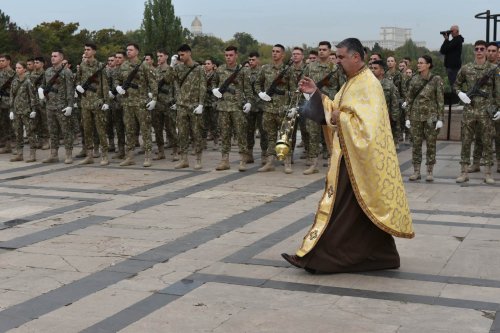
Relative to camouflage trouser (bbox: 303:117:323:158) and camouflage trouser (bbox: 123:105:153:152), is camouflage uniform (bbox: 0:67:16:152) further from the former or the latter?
camouflage trouser (bbox: 303:117:323:158)

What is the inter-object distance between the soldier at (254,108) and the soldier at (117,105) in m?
2.41

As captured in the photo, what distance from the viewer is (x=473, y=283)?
6.18 meters

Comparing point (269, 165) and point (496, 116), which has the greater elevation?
point (496, 116)

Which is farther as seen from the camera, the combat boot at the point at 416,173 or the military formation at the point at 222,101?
the combat boot at the point at 416,173

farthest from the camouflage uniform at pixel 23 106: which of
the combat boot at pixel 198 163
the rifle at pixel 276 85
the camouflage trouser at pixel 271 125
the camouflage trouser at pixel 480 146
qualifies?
the camouflage trouser at pixel 480 146

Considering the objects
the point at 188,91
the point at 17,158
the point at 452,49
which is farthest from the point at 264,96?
the point at 452,49

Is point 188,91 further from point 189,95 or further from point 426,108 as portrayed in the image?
point 426,108

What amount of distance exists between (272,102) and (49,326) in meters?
7.96

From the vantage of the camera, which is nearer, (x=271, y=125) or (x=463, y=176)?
(x=463, y=176)

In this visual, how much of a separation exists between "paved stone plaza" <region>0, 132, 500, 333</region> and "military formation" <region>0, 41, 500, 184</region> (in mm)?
1149

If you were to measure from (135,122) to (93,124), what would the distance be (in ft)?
2.76

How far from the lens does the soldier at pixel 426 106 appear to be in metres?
11.5

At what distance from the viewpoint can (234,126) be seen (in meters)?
13.0

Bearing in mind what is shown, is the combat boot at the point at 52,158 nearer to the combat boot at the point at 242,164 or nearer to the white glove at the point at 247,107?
the combat boot at the point at 242,164
